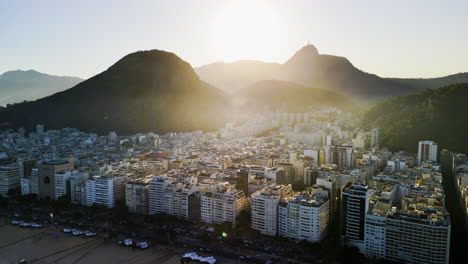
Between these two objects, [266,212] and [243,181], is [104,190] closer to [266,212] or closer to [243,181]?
[243,181]

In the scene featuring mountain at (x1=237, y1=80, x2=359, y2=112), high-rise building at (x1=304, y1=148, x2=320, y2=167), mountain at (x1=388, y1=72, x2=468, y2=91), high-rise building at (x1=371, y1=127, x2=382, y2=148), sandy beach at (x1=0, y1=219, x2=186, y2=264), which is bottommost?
sandy beach at (x1=0, y1=219, x2=186, y2=264)

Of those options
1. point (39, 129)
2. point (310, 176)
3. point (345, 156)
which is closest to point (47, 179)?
point (310, 176)

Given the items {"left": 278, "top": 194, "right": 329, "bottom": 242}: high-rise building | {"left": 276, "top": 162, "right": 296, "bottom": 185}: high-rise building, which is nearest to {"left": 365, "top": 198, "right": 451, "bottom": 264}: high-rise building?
{"left": 278, "top": 194, "right": 329, "bottom": 242}: high-rise building

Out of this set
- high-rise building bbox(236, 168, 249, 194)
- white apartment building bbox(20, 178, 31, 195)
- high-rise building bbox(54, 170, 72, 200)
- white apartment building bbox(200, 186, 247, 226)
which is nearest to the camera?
white apartment building bbox(200, 186, 247, 226)

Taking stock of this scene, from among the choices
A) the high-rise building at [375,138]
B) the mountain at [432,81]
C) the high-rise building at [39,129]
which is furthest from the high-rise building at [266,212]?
the mountain at [432,81]

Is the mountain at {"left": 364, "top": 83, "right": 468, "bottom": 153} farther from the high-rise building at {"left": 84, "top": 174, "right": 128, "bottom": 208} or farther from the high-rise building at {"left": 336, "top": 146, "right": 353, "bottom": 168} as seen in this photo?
A: the high-rise building at {"left": 84, "top": 174, "right": 128, "bottom": 208}
